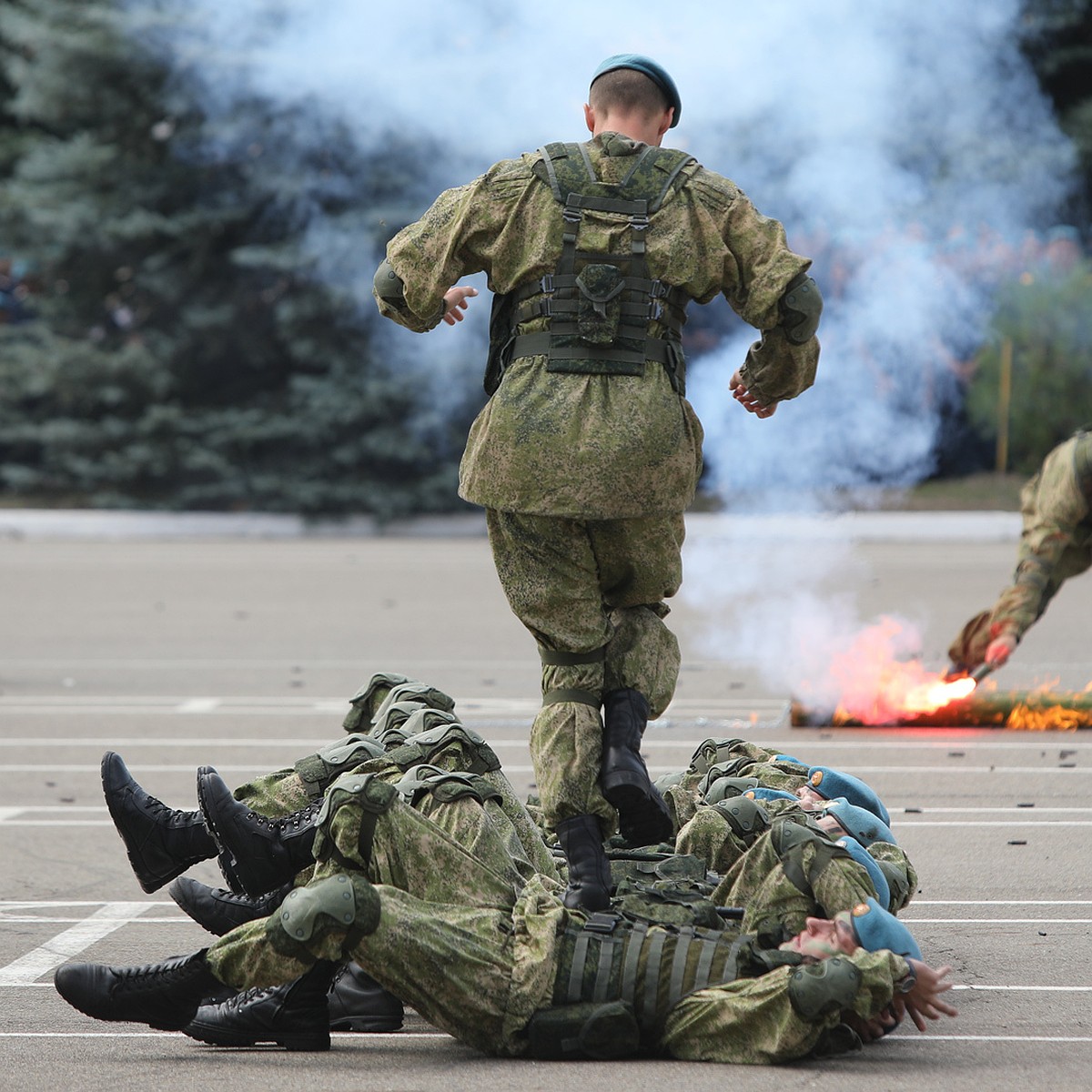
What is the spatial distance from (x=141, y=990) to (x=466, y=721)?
5491 millimetres

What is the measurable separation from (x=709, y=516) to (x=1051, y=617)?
31.4 feet

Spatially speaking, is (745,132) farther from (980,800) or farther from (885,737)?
(980,800)

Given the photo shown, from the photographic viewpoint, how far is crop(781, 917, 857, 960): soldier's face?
405 centimetres

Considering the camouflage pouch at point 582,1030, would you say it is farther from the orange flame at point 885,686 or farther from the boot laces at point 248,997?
the orange flame at point 885,686

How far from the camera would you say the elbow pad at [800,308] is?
15.8 ft

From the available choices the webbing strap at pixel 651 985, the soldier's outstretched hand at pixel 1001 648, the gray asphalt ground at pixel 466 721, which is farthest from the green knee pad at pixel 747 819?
the soldier's outstretched hand at pixel 1001 648

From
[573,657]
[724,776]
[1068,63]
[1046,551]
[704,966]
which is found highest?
[1068,63]

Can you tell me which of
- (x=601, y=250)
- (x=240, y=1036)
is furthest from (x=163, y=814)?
(x=601, y=250)

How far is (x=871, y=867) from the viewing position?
446cm

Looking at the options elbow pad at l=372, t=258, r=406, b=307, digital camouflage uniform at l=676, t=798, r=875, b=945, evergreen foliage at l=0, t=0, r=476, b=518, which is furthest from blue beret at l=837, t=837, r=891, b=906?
evergreen foliage at l=0, t=0, r=476, b=518

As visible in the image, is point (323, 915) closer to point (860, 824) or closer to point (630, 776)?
point (630, 776)

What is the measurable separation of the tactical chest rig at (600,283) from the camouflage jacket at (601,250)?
2 centimetres

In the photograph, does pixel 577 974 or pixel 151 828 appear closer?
pixel 577 974

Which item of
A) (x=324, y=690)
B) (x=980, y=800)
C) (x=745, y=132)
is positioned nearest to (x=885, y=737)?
(x=980, y=800)
